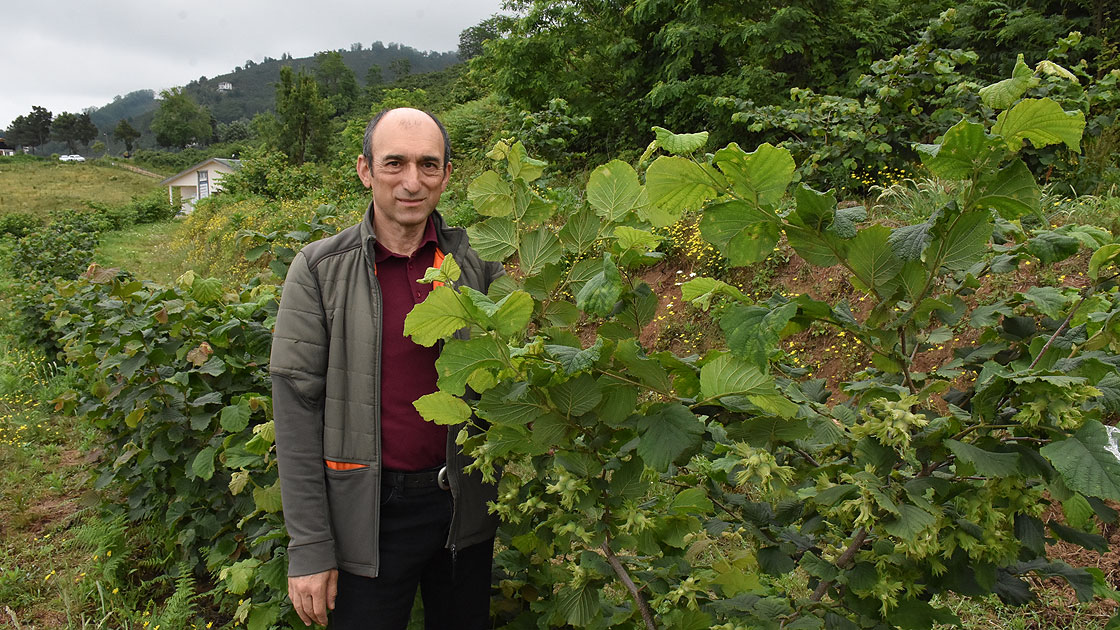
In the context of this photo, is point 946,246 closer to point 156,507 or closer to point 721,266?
point 156,507

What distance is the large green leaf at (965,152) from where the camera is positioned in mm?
827

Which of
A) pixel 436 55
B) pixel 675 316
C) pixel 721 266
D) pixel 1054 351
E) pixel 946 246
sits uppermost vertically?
pixel 436 55

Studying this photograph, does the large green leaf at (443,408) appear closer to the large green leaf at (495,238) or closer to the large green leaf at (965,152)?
the large green leaf at (495,238)

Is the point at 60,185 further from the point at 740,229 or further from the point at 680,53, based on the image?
the point at 740,229

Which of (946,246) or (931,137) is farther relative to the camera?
(931,137)

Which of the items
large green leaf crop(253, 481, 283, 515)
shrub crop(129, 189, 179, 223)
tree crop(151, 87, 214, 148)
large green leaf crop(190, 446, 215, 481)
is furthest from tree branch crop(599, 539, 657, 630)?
tree crop(151, 87, 214, 148)

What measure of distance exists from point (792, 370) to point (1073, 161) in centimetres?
576

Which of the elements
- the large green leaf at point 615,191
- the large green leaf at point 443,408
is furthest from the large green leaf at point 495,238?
the large green leaf at point 443,408

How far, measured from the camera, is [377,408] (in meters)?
1.80

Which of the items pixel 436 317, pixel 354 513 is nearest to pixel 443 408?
pixel 436 317

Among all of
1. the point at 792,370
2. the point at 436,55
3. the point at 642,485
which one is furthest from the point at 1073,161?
the point at 436,55

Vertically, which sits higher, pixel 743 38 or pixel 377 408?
pixel 743 38

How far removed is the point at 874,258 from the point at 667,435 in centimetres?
41

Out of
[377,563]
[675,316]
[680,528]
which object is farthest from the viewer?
[675,316]
